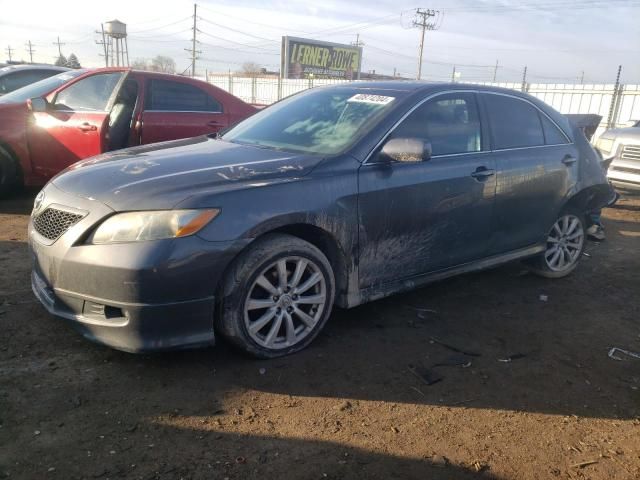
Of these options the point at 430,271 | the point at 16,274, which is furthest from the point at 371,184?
the point at 16,274

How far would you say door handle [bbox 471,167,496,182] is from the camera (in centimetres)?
403

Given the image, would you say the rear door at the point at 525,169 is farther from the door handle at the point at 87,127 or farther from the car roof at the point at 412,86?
the door handle at the point at 87,127

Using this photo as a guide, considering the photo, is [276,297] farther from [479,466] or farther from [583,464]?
[583,464]

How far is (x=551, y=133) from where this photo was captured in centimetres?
483

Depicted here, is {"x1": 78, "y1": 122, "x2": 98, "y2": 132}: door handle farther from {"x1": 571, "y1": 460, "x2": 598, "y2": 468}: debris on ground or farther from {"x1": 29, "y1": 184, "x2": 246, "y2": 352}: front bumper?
{"x1": 571, "y1": 460, "x2": 598, "y2": 468}: debris on ground

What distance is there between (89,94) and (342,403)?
5.30 meters

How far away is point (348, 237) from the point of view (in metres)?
3.39

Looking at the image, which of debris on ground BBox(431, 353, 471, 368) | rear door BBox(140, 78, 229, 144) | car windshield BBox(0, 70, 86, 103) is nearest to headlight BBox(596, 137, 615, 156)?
rear door BBox(140, 78, 229, 144)

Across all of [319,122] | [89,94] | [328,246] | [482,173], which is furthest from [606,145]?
[89,94]

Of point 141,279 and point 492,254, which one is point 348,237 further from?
point 492,254

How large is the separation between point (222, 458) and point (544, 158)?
3654mm

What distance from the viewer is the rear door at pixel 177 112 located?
632cm

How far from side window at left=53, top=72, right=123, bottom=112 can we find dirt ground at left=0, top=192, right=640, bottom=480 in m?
2.93

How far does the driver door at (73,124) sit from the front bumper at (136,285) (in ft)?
11.1
